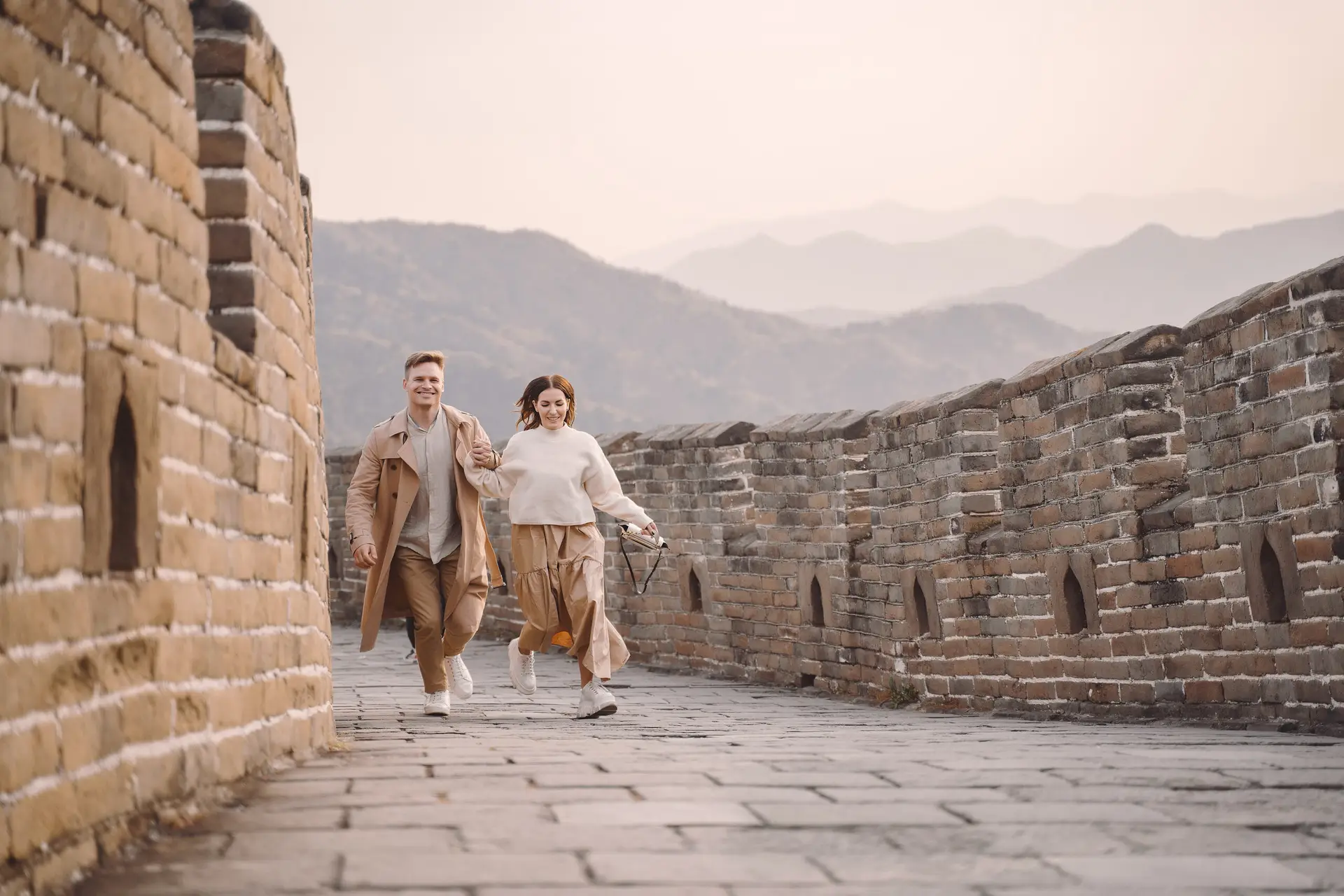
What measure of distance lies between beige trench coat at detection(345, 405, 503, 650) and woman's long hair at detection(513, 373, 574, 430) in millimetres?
233

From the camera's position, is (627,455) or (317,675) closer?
(317,675)

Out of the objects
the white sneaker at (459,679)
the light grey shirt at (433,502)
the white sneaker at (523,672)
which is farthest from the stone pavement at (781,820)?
the white sneaker at (523,672)

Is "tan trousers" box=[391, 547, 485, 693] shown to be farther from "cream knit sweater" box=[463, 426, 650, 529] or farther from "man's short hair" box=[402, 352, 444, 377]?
"man's short hair" box=[402, 352, 444, 377]

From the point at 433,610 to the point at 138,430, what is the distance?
12.1 ft

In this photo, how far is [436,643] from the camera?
6891 mm

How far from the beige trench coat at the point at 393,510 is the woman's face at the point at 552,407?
10.9 inches

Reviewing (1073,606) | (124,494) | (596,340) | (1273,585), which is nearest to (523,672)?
(1073,606)

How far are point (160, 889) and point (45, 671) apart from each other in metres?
0.44

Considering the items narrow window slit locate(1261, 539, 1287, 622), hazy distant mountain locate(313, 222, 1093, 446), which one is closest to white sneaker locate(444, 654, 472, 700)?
narrow window slit locate(1261, 539, 1287, 622)

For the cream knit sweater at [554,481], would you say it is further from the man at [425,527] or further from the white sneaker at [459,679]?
the white sneaker at [459,679]

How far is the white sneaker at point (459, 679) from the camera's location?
718cm

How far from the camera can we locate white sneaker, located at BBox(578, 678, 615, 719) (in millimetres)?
6871

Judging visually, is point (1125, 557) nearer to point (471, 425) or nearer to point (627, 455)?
point (471, 425)

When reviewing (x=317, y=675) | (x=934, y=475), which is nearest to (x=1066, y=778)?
(x=317, y=675)
